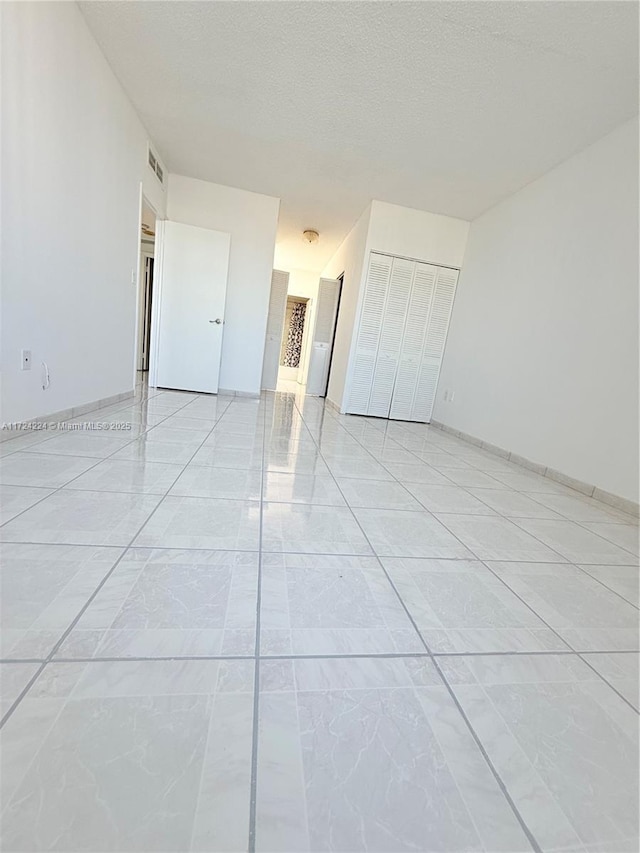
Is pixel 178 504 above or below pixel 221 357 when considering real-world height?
below

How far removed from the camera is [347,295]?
499cm

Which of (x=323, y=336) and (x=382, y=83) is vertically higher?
(x=382, y=83)

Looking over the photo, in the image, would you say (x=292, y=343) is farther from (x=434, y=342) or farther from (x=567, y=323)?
(x=567, y=323)

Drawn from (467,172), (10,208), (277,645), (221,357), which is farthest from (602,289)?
(221,357)

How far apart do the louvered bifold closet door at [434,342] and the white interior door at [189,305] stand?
2682mm

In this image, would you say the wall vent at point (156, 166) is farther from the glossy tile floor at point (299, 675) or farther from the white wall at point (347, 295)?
the glossy tile floor at point (299, 675)

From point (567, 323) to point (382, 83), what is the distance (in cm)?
220

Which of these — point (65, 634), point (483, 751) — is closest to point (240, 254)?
point (65, 634)

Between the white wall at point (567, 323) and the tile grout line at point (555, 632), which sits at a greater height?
the white wall at point (567, 323)

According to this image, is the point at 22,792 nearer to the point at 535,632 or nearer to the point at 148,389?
the point at 535,632

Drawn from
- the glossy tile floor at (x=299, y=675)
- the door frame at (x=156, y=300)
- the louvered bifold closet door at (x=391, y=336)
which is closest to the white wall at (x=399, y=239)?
the louvered bifold closet door at (x=391, y=336)

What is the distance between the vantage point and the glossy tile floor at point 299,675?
1.59ft

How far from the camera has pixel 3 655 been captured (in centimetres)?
66

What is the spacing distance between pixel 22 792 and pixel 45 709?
12 centimetres
